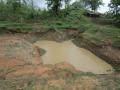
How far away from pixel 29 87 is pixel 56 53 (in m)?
10.7

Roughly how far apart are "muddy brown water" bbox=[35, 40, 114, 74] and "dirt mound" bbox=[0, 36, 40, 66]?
145 cm

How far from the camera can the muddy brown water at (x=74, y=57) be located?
1491 cm

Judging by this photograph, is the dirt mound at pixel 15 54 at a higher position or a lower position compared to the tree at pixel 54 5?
lower

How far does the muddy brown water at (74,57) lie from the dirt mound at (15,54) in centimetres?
145

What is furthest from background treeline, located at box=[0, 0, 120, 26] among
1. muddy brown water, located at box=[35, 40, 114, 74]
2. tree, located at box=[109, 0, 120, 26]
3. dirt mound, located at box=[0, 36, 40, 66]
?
dirt mound, located at box=[0, 36, 40, 66]

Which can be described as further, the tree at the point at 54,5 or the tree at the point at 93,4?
the tree at the point at 93,4

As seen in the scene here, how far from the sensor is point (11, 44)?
16734 mm

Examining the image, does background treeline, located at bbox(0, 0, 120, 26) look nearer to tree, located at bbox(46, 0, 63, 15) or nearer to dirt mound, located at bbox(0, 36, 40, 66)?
tree, located at bbox(46, 0, 63, 15)

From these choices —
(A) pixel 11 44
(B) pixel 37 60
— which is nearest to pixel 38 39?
(A) pixel 11 44

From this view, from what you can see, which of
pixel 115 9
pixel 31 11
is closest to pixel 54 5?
pixel 31 11

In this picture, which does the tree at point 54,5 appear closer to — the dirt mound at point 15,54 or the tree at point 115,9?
the tree at point 115,9

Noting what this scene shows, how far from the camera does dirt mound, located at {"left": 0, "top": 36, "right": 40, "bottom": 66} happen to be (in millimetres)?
13578

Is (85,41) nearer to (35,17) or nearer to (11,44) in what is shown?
(11,44)

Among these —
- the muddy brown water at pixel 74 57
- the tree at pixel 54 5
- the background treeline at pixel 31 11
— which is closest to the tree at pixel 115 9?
the background treeline at pixel 31 11
